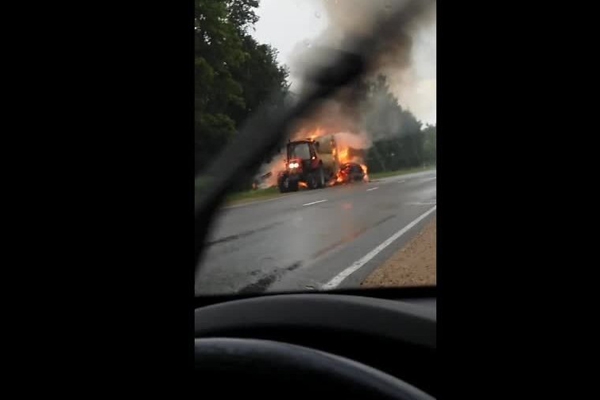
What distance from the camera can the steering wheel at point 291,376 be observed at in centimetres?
164

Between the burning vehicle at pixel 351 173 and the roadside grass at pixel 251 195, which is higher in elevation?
the burning vehicle at pixel 351 173

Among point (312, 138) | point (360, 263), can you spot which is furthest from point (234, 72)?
point (360, 263)

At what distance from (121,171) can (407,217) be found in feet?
9.46

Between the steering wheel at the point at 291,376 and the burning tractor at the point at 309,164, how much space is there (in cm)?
119

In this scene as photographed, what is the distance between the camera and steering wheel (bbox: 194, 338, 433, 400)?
1.64 meters

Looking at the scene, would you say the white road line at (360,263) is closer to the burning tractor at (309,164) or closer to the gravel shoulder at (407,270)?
the gravel shoulder at (407,270)

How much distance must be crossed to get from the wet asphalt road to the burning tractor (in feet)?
0.20

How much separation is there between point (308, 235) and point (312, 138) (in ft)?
2.76

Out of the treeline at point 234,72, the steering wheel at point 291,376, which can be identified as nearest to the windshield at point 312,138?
the treeline at point 234,72

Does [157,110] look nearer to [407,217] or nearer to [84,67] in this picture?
[84,67]

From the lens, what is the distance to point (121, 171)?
0.82m

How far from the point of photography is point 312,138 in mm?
2818

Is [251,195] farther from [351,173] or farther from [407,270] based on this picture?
[407,270]
